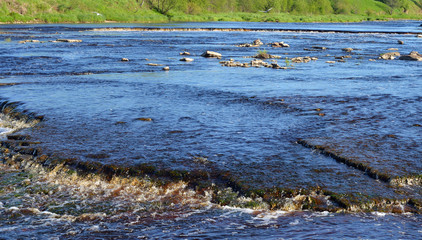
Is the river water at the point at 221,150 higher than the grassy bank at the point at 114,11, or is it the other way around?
the grassy bank at the point at 114,11

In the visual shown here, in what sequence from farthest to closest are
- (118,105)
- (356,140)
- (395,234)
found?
1. (118,105)
2. (356,140)
3. (395,234)

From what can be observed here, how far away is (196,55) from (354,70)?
12922mm

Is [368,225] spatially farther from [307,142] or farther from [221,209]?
[307,142]

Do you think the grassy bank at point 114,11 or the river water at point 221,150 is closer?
the river water at point 221,150

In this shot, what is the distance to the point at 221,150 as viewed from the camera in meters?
11.4

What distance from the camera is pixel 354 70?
88.2 ft

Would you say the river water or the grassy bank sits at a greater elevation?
the grassy bank

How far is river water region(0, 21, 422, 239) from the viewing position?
307 inches

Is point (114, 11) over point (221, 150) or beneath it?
over

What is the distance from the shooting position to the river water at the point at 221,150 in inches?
307

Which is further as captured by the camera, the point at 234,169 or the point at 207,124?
the point at 207,124

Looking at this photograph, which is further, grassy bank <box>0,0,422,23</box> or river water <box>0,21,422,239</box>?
grassy bank <box>0,0,422,23</box>

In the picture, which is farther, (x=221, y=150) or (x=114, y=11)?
(x=114, y=11)

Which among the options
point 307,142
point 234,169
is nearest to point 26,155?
point 234,169
